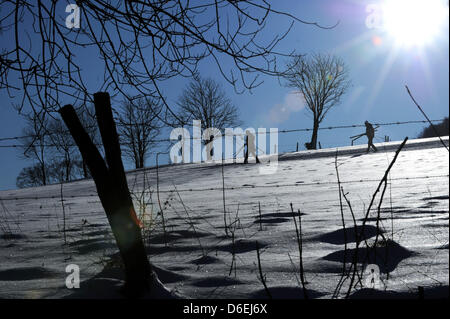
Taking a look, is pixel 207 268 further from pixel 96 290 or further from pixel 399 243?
pixel 399 243

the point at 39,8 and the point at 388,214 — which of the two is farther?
the point at 388,214

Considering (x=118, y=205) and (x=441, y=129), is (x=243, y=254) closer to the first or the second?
(x=118, y=205)

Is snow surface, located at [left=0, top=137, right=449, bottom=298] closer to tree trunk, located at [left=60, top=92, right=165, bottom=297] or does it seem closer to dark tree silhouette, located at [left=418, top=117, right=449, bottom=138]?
tree trunk, located at [left=60, top=92, right=165, bottom=297]

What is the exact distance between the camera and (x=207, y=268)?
7.71 feet

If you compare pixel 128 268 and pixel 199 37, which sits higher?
pixel 199 37

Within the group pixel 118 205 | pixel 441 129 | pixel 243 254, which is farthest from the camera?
pixel 441 129

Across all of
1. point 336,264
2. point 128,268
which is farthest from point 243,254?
point 128,268

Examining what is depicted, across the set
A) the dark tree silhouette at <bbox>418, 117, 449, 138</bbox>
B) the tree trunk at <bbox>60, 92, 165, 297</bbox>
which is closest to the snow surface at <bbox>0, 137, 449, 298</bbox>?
the tree trunk at <bbox>60, 92, 165, 297</bbox>

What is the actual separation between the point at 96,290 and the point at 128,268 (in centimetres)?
20

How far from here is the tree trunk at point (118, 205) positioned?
1854 mm

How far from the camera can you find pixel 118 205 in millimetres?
1853

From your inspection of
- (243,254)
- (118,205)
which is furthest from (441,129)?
(118,205)
